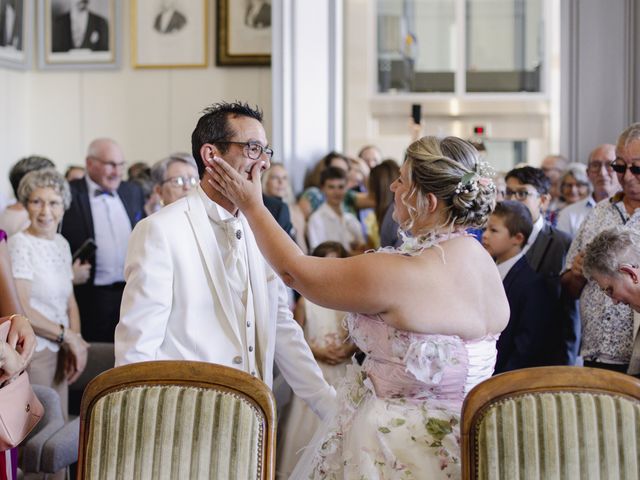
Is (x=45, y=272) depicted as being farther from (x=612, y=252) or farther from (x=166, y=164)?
(x=612, y=252)

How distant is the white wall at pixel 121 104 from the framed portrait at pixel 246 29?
0.45 ft

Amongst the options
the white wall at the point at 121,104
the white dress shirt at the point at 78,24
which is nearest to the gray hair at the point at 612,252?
the white wall at the point at 121,104

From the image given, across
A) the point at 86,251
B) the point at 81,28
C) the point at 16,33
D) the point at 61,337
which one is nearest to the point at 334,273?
the point at 61,337

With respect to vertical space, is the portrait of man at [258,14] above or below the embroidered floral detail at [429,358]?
above

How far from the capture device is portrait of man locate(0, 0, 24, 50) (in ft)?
30.7

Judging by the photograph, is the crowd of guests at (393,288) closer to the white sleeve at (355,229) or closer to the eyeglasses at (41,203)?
the eyeglasses at (41,203)

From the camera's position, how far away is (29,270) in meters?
4.78

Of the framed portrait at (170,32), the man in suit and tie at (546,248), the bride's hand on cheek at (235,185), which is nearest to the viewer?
the bride's hand on cheek at (235,185)

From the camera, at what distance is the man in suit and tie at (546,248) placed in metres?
4.23

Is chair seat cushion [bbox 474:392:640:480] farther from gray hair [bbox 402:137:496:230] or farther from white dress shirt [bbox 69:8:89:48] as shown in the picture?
white dress shirt [bbox 69:8:89:48]

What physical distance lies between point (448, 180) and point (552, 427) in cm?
67

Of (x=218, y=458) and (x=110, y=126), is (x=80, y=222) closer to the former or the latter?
(x=218, y=458)

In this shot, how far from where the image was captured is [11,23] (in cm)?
952

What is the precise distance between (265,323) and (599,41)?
4813 millimetres
